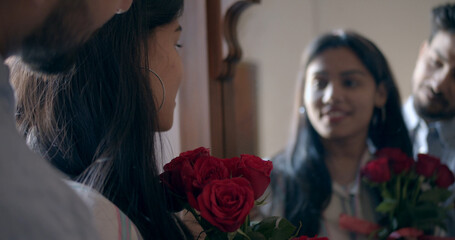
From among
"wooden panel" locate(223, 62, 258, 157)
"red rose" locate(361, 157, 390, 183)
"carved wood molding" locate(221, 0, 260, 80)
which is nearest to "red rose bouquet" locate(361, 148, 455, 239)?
"red rose" locate(361, 157, 390, 183)

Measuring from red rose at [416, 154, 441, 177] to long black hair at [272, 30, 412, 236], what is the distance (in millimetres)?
26

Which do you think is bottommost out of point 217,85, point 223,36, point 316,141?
point 316,141

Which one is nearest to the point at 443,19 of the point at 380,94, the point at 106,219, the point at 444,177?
the point at 380,94

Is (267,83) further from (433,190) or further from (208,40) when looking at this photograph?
(433,190)

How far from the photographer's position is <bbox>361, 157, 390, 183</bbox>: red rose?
2.82ft

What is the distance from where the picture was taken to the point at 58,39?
33 cm

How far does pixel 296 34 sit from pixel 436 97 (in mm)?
292

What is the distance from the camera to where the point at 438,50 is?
861 mm

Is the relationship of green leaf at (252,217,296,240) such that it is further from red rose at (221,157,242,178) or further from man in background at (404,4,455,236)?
man in background at (404,4,455,236)

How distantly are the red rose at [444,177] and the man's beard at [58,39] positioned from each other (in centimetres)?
74

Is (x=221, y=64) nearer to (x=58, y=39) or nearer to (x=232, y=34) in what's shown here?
(x=232, y=34)

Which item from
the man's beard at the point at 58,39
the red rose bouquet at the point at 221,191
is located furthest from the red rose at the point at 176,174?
the man's beard at the point at 58,39

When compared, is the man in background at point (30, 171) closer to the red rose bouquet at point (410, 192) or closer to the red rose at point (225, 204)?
the red rose at point (225, 204)

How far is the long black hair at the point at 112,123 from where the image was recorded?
0.45 m
